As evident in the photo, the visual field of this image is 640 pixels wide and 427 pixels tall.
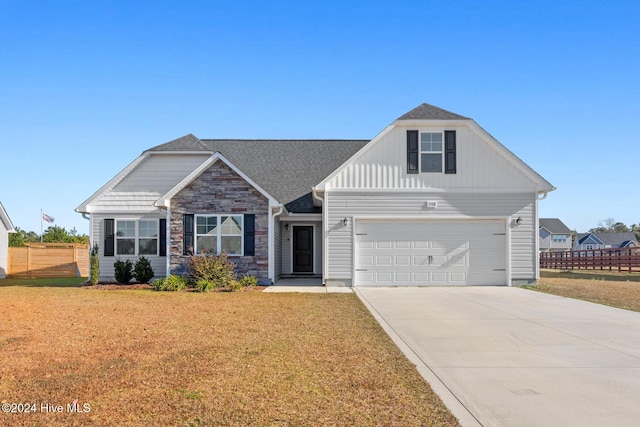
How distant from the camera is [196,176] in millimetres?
15922

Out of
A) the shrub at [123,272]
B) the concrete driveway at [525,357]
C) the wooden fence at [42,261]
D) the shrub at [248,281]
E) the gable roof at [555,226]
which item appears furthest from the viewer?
the gable roof at [555,226]

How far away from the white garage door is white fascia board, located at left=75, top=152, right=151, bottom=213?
872 cm

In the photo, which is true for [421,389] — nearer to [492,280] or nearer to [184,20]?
[492,280]

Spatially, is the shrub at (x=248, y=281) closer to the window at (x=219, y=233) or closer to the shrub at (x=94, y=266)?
the window at (x=219, y=233)

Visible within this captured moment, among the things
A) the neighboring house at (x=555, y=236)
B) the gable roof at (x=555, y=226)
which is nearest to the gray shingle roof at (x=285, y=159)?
the neighboring house at (x=555, y=236)

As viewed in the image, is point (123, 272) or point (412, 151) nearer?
point (412, 151)

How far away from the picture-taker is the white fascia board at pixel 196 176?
51.5 feet

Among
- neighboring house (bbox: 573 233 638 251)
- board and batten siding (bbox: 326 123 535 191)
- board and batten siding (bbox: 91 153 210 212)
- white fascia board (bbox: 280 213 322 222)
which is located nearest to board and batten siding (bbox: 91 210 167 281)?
board and batten siding (bbox: 91 153 210 212)

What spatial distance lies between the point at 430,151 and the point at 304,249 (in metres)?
6.66

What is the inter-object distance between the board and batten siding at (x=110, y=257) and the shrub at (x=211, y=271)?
2.70 m

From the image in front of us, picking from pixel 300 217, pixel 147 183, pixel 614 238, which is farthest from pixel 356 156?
pixel 614 238

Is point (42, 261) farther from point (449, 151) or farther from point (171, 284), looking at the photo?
point (449, 151)

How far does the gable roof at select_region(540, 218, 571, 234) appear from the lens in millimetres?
70000

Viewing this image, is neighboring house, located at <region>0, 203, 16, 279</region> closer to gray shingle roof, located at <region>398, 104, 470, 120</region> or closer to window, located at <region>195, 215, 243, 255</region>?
window, located at <region>195, 215, 243, 255</region>
